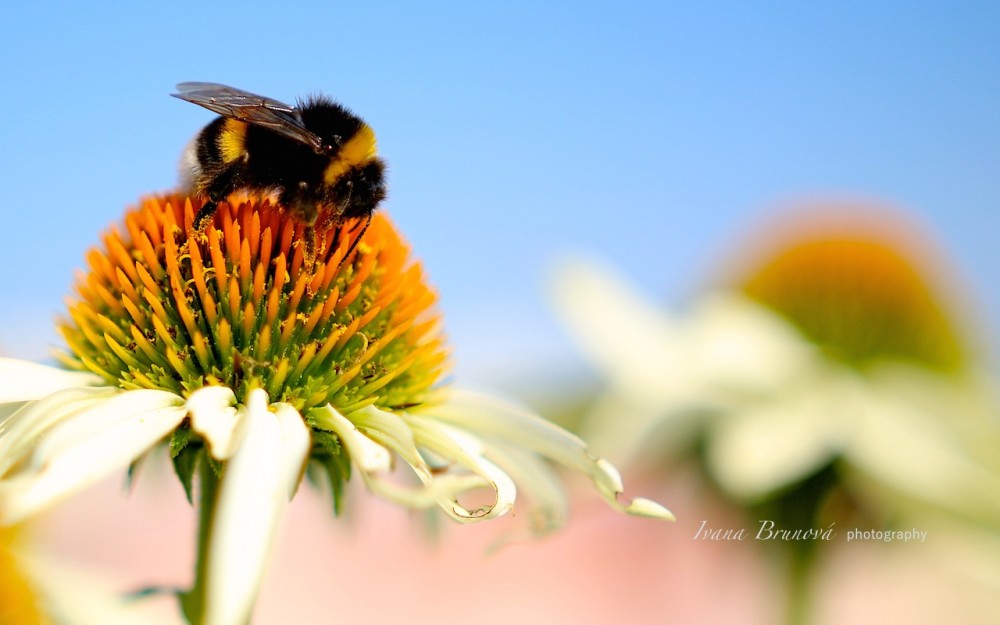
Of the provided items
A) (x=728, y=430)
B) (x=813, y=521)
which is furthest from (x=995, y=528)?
(x=728, y=430)

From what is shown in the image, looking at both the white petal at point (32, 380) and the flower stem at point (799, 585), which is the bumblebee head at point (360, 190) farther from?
the flower stem at point (799, 585)

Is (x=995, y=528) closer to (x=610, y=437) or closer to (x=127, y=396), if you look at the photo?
(x=610, y=437)

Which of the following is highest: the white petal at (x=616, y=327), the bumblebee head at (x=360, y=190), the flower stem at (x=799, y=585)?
the bumblebee head at (x=360, y=190)

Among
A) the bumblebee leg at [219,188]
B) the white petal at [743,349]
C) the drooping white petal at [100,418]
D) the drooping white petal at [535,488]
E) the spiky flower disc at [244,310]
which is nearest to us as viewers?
the drooping white petal at [100,418]

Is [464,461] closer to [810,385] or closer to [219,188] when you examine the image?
[219,188]

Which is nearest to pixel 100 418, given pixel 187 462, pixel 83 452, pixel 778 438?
pixel 83 452

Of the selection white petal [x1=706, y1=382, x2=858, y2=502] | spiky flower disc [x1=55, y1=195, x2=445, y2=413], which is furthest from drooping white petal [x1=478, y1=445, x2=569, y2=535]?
white petal [x1=706, y1=382, x2=858, y2=502]

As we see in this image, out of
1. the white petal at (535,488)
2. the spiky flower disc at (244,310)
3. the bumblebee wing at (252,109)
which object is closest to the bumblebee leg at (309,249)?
the spiky flower disc at (244,310)
